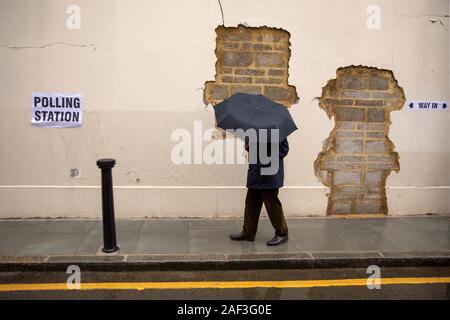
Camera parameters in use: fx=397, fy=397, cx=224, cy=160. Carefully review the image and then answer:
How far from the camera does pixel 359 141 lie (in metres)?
6.06

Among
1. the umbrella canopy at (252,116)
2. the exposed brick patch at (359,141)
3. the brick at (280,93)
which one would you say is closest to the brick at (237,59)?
the brick at (280,93)

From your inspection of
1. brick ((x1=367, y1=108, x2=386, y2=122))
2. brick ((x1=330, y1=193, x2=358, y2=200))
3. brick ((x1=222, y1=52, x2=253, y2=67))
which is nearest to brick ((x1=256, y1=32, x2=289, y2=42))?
brick ((x1=222, y1=52, x2=253, y2=67))

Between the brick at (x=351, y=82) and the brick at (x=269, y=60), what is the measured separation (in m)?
0.93

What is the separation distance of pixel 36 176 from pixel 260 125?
3491 mm

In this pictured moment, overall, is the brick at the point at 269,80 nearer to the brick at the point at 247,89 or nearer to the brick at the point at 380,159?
the brick at the point at 247,89

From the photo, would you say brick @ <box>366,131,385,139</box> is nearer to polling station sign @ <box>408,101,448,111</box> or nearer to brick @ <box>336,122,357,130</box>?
brick @ <box>336,122,357,130</box>

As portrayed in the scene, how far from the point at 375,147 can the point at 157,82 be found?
3.42 meters

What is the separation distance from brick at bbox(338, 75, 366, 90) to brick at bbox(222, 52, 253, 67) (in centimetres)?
141

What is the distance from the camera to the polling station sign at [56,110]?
559 centimetres

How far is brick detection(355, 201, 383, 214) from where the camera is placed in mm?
6117

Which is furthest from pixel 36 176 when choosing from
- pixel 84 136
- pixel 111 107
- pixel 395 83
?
pixel 395 83

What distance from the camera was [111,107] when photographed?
567 centimetres

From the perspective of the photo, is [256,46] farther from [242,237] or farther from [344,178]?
[242,237]
